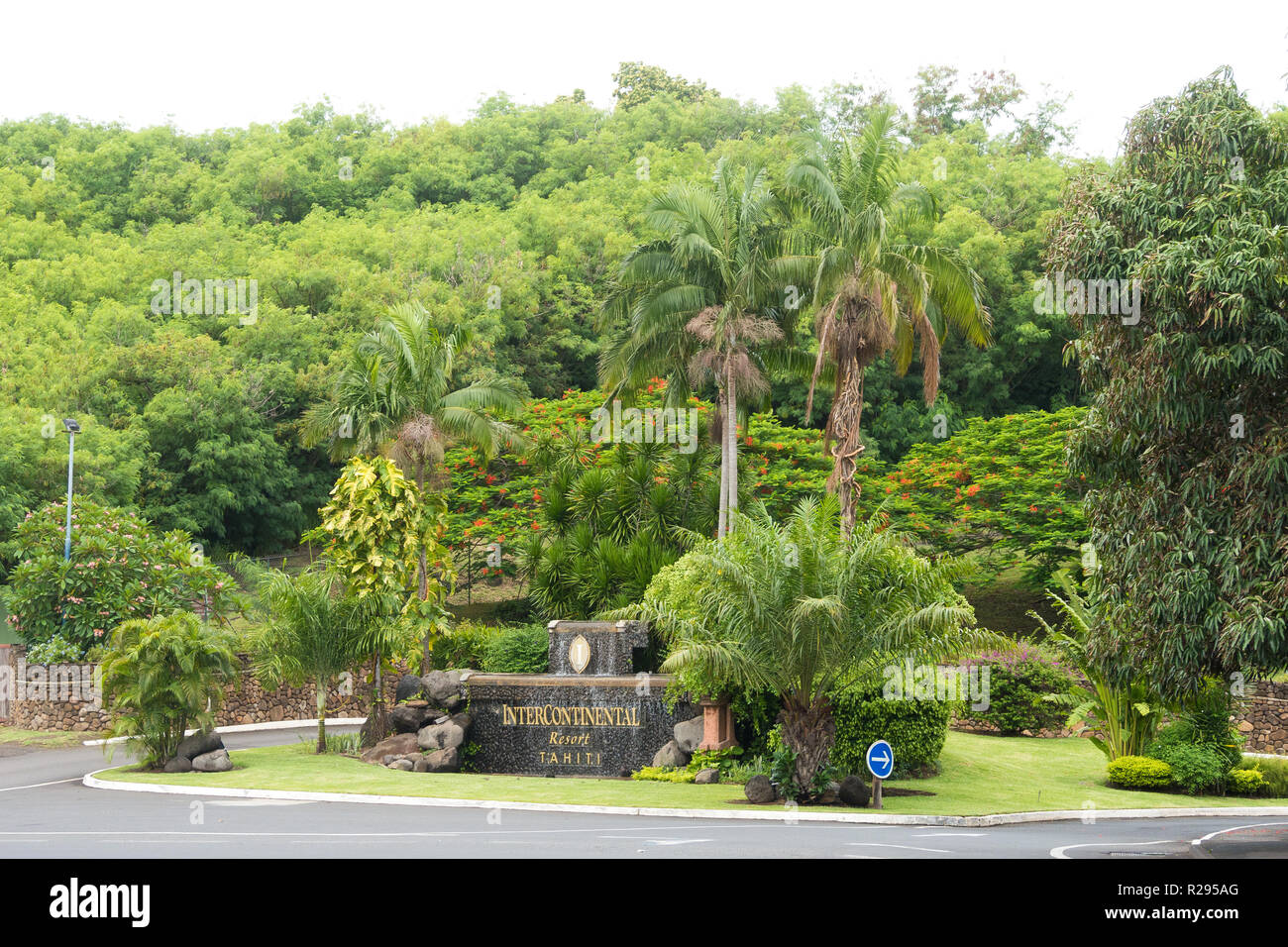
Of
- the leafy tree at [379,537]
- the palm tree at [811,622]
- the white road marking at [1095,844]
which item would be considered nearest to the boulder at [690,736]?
the palm tree at [811,622]

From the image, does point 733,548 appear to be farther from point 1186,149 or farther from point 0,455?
point 0,455

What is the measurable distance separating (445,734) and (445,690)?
1438mm

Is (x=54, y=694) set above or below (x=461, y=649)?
below

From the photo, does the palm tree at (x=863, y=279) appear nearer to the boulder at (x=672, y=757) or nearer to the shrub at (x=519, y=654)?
the boulder at (x=672, y=757)

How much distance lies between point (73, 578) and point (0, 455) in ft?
22.4

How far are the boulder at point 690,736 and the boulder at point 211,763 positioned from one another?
855cm

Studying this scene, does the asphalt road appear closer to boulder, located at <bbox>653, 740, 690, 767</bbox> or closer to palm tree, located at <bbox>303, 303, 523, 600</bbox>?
boulder, located at <bbox>653, 740, 690, 767</bbox>

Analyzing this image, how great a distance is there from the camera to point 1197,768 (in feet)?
78.4

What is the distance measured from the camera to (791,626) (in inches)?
795

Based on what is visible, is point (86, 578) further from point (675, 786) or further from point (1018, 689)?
point (1018, 689)

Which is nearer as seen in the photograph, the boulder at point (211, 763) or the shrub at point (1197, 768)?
the boulder at point (211, 763)

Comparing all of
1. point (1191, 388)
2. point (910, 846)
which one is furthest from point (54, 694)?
point (1191, 388)

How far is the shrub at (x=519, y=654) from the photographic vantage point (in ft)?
102

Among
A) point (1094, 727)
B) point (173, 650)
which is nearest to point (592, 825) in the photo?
point (173, 650)
